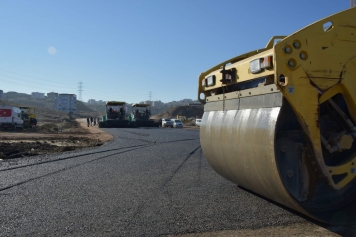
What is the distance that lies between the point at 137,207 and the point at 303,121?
240cm

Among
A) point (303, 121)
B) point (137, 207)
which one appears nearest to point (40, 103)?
point (137, 207)

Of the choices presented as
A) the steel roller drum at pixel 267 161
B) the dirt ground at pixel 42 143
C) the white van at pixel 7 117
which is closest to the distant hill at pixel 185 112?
the white van at pixel 7 117

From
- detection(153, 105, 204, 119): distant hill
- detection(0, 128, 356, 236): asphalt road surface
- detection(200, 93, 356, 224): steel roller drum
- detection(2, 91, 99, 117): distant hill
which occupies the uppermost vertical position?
detection(2, 91, 99, 117): distant hill

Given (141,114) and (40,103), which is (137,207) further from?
(40,103)

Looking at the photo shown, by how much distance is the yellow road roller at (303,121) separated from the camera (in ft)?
12.1

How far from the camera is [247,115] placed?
4297 millimetres

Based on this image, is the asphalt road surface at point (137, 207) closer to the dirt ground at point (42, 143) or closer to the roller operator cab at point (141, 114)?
the dirt ground at point (42, 143)

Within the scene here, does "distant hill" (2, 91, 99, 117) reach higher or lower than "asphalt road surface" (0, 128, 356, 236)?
higher

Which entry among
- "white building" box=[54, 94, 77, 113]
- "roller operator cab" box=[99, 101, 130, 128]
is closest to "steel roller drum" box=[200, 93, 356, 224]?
"roller operator cab" box=[99, 101, 130, 128]

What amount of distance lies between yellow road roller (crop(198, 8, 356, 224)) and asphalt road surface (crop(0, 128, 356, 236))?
369mm

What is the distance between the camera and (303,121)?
3646 millimetres

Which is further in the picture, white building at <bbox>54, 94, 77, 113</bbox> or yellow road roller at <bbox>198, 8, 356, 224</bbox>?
white building at <bbox>54, 94, 77, 113</bbox>

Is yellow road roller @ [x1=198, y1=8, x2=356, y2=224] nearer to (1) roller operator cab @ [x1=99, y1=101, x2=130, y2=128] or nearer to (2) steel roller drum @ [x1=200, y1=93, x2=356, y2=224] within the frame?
(2) steel roller drum @ [x1=200, y1=93, x2=356, y2=224]

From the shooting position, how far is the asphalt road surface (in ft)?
13.0
